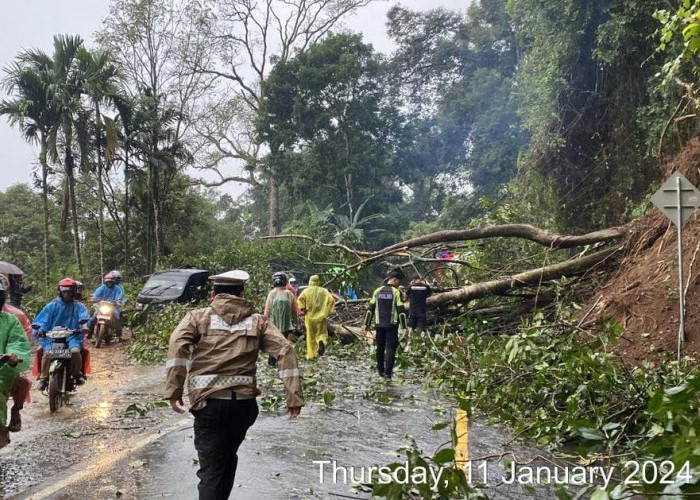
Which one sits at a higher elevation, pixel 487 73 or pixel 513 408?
pixel 487 73

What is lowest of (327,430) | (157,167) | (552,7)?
(327,430)

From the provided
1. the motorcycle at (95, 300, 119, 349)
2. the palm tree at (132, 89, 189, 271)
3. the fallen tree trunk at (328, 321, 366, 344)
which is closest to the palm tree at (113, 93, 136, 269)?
the palm tree at (132, 89, 189, 271)

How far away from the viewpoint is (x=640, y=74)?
15.9 m

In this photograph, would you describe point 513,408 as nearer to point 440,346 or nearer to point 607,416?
point 607,416

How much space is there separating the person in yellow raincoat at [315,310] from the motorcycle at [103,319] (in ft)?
18.0

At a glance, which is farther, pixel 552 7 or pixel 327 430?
pixel 552 7

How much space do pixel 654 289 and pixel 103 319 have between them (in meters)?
11.8

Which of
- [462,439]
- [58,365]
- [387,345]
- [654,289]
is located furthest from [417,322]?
[462,439]

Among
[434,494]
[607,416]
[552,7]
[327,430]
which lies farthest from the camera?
[552,7]

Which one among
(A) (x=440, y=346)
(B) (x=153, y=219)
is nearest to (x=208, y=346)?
(A) (x=440, y=346)

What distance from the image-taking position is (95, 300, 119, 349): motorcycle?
16.1 meters

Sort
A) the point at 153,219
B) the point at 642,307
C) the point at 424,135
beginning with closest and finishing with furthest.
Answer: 1. the point at 642,307
2. the point at 153,219
3. the point at 424,135

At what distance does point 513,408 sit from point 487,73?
102 ft

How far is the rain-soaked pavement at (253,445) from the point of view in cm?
532
